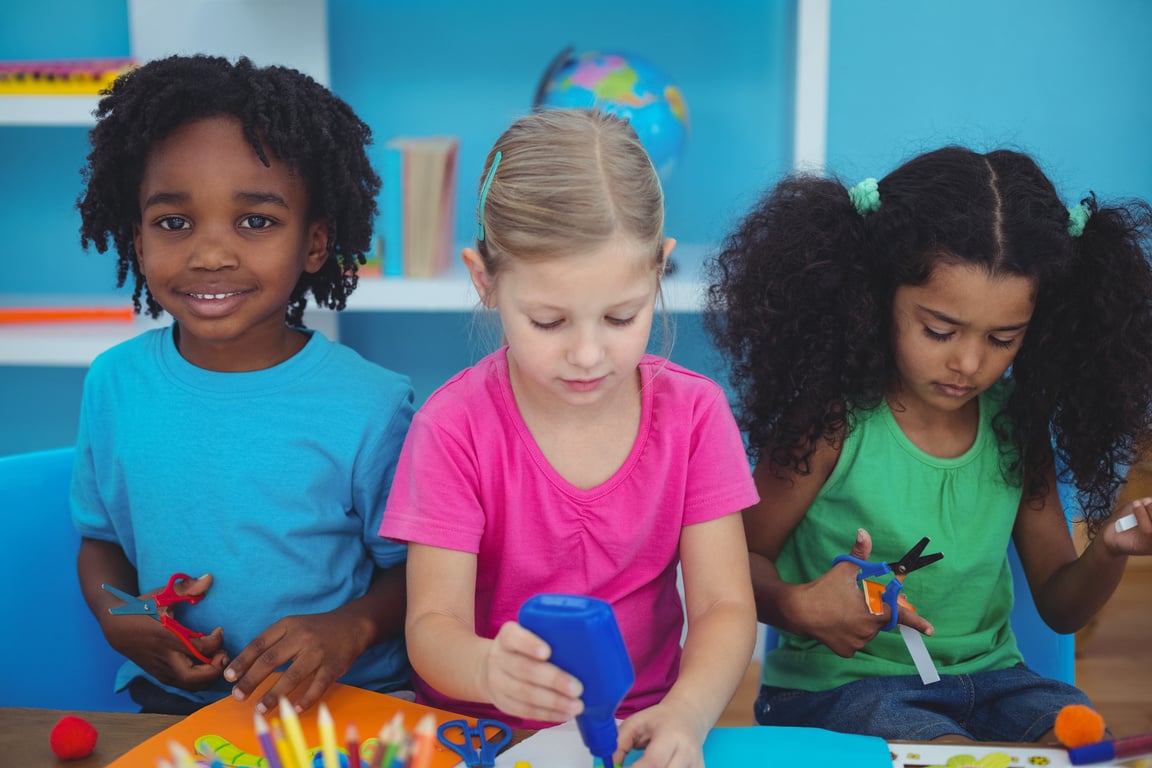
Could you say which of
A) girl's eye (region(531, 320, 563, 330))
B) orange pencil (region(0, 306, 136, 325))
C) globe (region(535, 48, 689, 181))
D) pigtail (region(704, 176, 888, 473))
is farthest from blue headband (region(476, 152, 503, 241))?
orange pencil (region(0, 306, 136, 325))

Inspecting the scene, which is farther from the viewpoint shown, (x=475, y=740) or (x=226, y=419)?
(x=226, y=419)

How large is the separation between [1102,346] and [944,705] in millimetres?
393

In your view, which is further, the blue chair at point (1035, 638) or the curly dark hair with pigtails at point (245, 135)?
the blue chair at point (1035, 638)

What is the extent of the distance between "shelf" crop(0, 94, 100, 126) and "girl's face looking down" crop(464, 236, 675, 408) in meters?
1.22

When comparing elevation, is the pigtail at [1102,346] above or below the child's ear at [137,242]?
below

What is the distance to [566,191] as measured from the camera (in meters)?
0.87

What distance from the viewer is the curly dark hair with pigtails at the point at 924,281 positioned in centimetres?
107

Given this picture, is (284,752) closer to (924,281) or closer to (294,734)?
(294,734)

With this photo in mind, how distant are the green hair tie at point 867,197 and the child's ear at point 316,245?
1.82 ft

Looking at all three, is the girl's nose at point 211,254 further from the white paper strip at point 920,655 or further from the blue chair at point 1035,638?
the blue chair at point 1035,638

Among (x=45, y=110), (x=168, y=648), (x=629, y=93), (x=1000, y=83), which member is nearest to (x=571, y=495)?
(x=168, y=648)

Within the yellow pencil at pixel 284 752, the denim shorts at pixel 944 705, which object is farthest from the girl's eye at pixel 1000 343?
the yellow pencil at pixel 284 752

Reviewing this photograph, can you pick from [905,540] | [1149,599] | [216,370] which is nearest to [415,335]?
[216,370]

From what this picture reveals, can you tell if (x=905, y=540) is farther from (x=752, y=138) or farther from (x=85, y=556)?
(x=752, y=138)
